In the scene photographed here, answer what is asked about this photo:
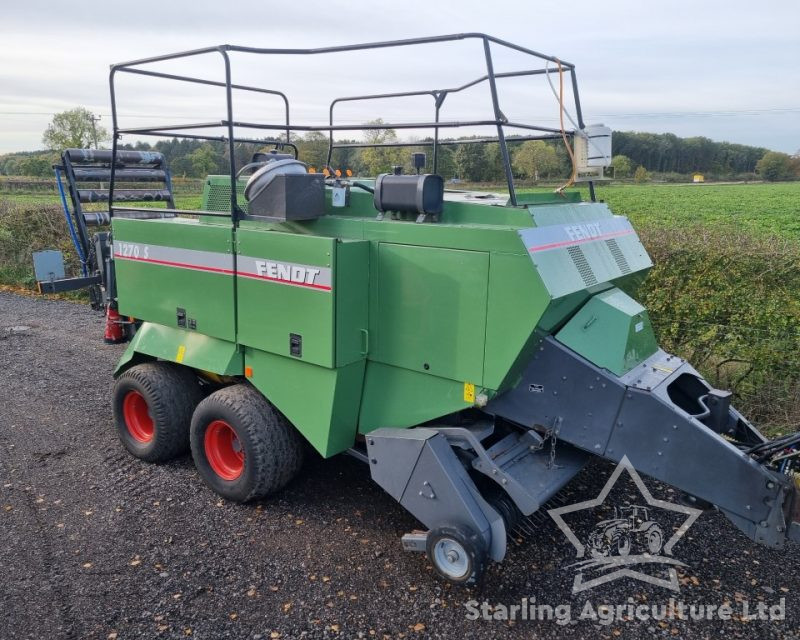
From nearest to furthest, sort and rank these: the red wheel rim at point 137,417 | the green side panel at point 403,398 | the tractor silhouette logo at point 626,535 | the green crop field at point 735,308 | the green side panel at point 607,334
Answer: the green side panel at point 607,334 → the green side panel at point 403,398 → the tractor silhouette logo at point 626,535 → the red wheel rim at point 137,417 → the green crop field at point 735,308

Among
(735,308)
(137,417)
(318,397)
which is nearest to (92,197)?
(137,417)

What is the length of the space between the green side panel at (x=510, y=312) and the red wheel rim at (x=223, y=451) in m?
1.91

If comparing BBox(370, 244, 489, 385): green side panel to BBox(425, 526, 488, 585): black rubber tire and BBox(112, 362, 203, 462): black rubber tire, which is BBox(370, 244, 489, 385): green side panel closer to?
BBox(425, 526, 488, 585): black rubber tire

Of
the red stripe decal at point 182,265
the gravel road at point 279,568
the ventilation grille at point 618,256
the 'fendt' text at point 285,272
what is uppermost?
the ventilation grille at point 618,256

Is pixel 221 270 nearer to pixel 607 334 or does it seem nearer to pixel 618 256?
pixel 607 334

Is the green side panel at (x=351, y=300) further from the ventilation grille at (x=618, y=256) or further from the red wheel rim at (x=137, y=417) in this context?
the red wheel rim at (x=137, y=417)

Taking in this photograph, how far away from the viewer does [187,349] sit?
14.8 ft

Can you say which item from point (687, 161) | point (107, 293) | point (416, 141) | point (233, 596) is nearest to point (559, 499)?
point (233, 596)

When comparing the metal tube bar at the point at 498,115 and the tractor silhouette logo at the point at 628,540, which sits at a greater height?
the metal tube bar at the point at 498,115

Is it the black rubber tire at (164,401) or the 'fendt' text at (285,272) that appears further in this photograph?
the black rubber tire at (164,401)

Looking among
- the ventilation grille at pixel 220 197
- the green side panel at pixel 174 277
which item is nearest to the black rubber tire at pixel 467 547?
the green side panel at pixel 174 277

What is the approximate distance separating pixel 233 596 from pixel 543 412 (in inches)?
75.1

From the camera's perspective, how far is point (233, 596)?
10.9 feet

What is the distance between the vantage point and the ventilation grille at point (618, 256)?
3.99 meters
